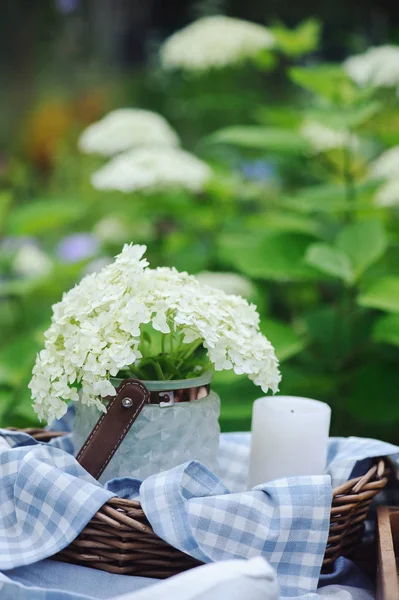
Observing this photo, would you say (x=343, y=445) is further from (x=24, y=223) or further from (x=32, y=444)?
(x=24, y=223)

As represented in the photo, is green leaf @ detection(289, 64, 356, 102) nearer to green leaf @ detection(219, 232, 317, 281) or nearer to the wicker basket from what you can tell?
green leaf @ detection(219, 232, 317, 281)

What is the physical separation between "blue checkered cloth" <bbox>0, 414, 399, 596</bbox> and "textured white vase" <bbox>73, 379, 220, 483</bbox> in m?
0.03

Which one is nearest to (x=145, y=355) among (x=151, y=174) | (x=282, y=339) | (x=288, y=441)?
(x=288, y=441)

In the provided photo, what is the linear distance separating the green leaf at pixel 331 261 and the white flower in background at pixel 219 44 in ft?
2.52

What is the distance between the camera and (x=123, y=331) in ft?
2.37

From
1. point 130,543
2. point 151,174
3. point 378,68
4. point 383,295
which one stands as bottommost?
point 130,543

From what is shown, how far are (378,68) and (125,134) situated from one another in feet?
1.82

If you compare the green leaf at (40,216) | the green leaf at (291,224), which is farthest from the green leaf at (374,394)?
the green leaf at (40,216)

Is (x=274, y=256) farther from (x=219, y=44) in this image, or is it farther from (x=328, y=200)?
(x=219, y=44)

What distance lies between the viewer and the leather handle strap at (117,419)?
74cm

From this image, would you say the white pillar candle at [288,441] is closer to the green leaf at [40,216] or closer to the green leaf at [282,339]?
the green leaf at [282,339]

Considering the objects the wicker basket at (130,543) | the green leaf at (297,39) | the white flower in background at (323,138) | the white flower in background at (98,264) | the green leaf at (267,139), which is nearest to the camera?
the wicker basket at (130,543)

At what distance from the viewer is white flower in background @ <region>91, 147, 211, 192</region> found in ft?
4.71

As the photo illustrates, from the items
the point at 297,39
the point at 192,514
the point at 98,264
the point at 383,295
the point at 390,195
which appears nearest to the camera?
the point at 192,514
